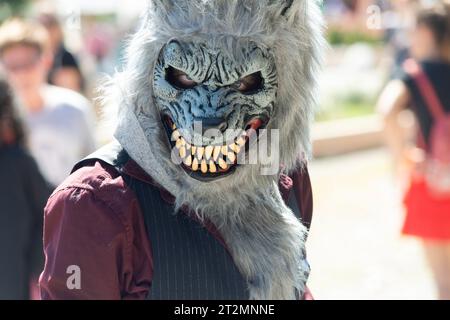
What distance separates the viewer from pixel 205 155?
2043mm

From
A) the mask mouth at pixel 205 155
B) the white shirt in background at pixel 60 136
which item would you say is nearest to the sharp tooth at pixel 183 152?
the mask mouth at pixel 205 155

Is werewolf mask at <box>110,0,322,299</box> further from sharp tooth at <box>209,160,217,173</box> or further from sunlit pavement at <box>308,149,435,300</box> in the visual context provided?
sunlit pavement at <box>308,149,435,300</box>

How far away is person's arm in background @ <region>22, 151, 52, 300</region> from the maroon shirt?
3.96 ft

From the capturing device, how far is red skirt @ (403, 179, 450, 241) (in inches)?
174

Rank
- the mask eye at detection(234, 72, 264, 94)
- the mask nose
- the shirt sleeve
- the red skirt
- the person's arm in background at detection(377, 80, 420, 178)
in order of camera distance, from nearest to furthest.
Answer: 1. the shirt sleeve
2. the mask nose
3. the mask eye at detection(234, 72, 264, 94)
4. the red skirt
5. the person's arm in background at detection(377, 80, 420, 178)

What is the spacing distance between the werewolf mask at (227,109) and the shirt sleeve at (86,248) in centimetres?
19

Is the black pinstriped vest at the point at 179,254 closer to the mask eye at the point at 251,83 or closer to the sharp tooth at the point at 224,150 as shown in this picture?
the sharp tooth at the point at 224,150

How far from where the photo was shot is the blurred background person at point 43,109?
13.6 feet

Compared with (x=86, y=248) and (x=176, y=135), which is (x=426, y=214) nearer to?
(x=176, y=135)

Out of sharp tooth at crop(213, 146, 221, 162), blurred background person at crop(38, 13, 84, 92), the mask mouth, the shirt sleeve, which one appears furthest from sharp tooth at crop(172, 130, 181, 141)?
blurred background person at crop(38, 13, 84, 92)

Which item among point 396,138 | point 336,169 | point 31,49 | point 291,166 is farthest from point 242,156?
point 336,169

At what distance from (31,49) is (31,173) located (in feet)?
4.56

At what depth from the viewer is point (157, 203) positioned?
6.64ft
